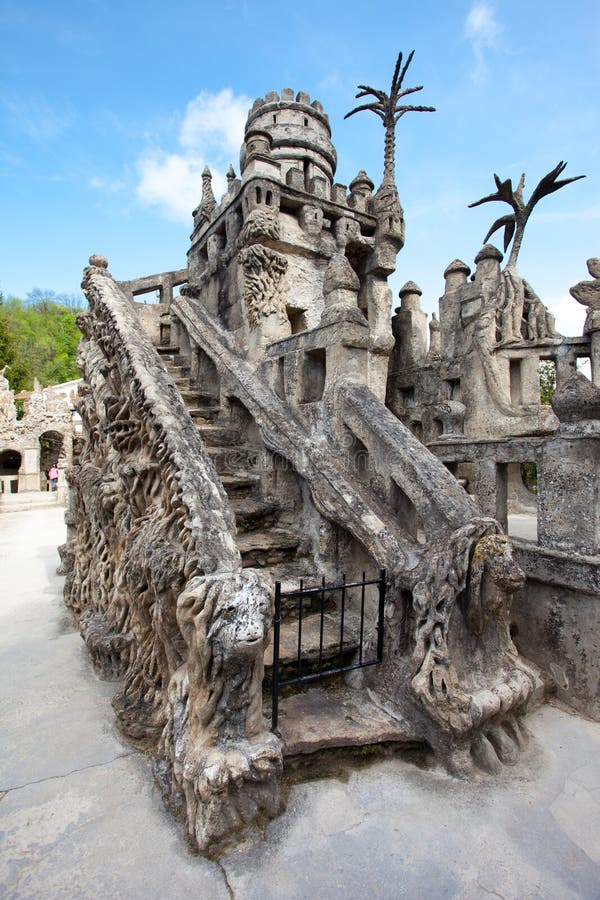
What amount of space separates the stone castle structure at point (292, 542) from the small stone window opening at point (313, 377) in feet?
0.06

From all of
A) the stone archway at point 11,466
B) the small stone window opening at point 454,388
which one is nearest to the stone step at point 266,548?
the small stone window opening at point 454,388

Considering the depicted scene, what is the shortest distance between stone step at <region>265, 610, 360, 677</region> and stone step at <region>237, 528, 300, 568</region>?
0.54 m

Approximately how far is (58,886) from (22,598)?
5.06 metres

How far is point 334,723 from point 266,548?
1.44 meters

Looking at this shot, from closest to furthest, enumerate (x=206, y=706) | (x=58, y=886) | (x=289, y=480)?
(x=58, y=886), (x=206, y=706), (x=289, y=480)

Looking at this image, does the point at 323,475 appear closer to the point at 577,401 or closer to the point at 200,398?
the point at 577,401

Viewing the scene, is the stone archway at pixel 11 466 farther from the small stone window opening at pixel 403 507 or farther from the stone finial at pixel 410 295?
the small stone window opening at pixel 403 507

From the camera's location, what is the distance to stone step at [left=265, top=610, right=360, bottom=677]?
3.03 meters

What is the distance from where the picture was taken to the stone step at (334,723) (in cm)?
254

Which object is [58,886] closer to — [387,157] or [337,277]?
[337,277]

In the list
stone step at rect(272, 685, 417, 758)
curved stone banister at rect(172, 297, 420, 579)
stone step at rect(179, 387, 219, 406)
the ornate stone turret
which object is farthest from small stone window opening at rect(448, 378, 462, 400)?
stone step at rect(272, 685, 417, 758)

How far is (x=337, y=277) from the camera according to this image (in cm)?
439

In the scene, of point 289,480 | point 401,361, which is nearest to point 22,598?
point 289,480

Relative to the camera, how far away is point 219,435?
516cm
